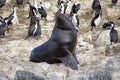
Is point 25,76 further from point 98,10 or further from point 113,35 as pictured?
point 98,10

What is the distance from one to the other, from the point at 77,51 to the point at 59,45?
5323mm

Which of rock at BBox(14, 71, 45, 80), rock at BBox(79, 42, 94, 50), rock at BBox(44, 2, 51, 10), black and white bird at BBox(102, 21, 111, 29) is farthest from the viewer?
rock at BBox(44, 2, 51, 10)

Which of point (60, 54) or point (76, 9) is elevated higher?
point (60, 54)

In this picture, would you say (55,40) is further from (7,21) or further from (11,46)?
(7,21)

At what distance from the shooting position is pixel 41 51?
10.1m

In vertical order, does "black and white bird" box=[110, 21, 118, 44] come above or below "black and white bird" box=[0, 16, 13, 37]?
above

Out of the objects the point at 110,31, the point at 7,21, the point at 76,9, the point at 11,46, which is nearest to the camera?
the point at 11,46

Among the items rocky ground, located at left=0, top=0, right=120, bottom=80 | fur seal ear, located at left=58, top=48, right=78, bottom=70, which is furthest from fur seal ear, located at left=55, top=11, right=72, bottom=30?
rocky ground, located at left=0, top=0, right=120, bottom=80

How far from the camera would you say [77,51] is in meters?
15.3

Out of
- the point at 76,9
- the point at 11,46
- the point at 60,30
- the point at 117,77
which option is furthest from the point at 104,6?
the point at 117,77

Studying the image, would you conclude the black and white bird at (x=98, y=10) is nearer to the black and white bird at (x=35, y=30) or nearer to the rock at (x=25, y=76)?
the black and white bird at (x=35, y=30)

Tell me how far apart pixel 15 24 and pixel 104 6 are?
13.7ft

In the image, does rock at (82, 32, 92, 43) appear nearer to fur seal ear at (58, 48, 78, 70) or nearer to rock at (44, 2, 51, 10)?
rock at (44, 2, 51, 10)

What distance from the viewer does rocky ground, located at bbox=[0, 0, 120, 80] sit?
8.65 meters
